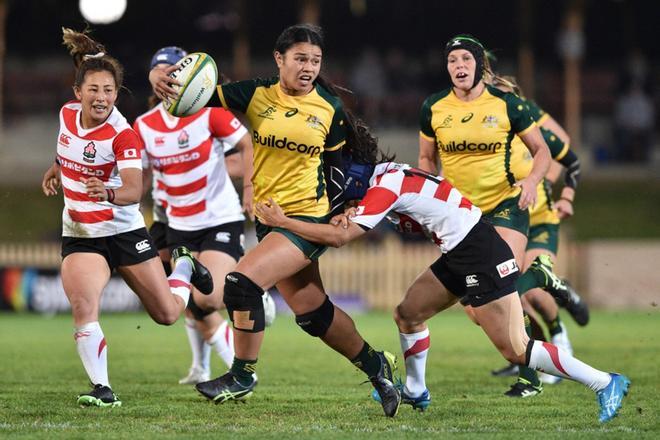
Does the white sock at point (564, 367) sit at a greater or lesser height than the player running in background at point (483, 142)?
lesser

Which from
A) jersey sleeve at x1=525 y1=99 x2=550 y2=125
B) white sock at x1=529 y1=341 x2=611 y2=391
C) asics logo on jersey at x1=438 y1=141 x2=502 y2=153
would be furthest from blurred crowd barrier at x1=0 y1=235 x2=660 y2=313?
white sock at x1=529 y1=341 x2=611 y2=391

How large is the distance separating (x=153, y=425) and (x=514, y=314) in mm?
2190

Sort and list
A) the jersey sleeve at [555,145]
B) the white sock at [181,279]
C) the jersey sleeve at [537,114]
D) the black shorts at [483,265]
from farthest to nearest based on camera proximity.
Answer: the jersey sleeve at [555,145], the jersey sleeve at [537,114], the white sock at [181,279], the black shorts at [483,265]

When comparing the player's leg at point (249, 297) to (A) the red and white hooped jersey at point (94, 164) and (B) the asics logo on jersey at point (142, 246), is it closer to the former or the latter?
(B) the asics logo on jersey at point (142, 246)

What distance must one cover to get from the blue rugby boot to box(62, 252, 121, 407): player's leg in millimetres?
2986

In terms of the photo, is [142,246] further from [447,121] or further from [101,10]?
[101,10]

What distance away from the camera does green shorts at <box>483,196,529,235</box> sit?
840 centimetres

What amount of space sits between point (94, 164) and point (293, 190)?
50.9 inches

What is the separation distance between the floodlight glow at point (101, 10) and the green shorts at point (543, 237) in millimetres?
15701

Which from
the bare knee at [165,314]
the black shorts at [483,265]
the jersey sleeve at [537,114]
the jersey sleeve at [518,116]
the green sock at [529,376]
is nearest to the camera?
the black shorts at [483,265]

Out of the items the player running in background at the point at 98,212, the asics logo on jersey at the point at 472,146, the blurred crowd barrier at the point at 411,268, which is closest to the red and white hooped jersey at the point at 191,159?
the player running in background at the point at 98,212

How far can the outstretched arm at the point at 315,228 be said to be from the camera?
673 cm

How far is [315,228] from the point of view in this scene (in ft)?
22.4

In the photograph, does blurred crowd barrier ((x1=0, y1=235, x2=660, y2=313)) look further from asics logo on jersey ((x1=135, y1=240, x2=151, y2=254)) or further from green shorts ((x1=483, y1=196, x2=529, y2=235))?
asics logo on jersey ((x1=135, y1=240, x2=151, y2=254))
